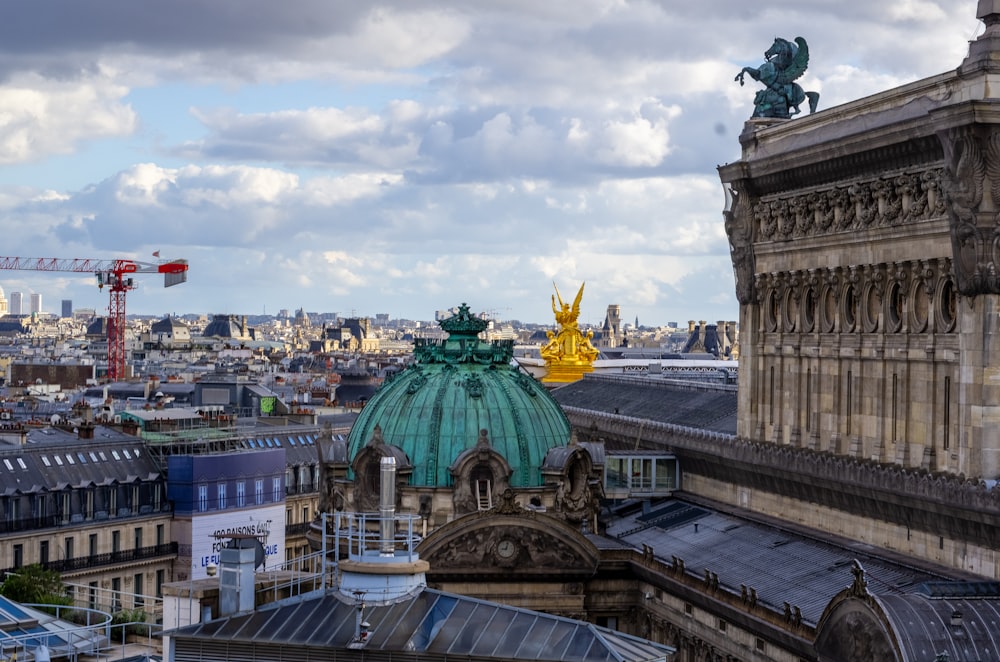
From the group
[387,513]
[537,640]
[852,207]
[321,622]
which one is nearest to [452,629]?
[537,640]

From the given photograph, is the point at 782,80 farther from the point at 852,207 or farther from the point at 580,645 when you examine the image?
the point at 580,645

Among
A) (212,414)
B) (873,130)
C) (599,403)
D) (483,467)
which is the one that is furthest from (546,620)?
(212,414)

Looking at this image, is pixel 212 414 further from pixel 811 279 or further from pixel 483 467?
pixel 811 279

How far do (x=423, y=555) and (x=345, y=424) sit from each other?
9118cm

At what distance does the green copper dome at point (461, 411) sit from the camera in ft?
286

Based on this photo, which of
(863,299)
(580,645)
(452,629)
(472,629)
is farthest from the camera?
(863,299)

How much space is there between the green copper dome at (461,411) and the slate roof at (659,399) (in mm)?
9491

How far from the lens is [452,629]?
54875mm

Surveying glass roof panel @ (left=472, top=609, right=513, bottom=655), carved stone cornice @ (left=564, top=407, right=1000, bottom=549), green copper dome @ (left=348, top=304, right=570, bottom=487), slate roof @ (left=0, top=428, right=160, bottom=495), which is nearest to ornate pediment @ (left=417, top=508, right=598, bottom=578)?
green copper dome @ (left=348, top=304, right=570, bottom=487)

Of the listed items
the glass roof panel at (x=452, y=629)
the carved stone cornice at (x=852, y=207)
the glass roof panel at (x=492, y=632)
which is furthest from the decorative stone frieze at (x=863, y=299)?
the glass roof panel at (x=452, y=629)

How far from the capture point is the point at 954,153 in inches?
2498

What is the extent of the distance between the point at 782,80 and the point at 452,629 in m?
40.1

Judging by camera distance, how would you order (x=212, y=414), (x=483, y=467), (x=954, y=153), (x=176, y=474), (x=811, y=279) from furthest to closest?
(x=212, y=414) → (x=176, y=474) → (x=483, y=467) → (x=811, y=279) → (x=954, y=153)

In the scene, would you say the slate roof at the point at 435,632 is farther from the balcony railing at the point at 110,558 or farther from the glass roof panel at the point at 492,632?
the balcony railing at the point at 110,558
